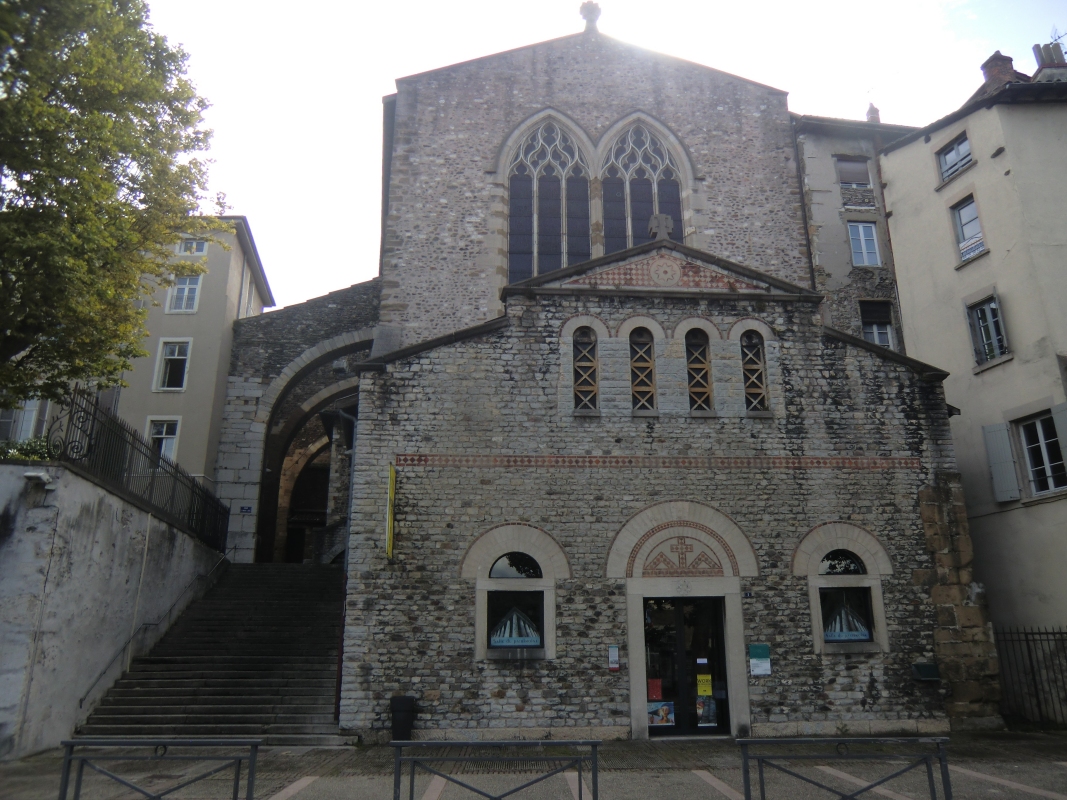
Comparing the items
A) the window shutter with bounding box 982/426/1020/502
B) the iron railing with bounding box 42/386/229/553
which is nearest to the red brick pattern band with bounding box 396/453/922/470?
the window shutter with bounding box 982/426/1020/502

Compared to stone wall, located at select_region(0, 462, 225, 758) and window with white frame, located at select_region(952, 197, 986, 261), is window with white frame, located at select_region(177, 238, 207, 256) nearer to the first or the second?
stone wall, located at select_region(0, 462, 225, 758)

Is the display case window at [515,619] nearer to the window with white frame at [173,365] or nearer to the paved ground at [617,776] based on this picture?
the paved ground at [617,776]

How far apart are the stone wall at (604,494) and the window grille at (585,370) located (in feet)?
0.79

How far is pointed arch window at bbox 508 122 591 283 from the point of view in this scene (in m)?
19.6

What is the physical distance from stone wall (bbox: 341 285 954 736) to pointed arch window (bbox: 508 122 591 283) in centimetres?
617

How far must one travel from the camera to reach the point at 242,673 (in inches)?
540

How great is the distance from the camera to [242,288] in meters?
23.9

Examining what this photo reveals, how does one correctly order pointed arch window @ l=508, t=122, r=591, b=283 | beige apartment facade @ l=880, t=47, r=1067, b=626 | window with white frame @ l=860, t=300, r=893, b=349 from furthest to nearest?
window with white frame @ l=860, t=300, r=893, b=349
pointed arch window @ l=508, t=122, r=591, b=283
beige apartment facade @ l=880, t=47, r=1067, b=626

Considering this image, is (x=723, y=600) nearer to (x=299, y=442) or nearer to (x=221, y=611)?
(x=221, y=611)

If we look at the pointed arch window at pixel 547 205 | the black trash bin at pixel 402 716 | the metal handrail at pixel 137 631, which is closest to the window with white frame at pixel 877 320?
the pointed arch window at pixel 547 205

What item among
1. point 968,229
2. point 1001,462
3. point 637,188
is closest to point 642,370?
point 1001,462

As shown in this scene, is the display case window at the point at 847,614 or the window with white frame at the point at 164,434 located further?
the window with white frame at the point at 164,434

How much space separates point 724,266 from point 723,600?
19.2 ft

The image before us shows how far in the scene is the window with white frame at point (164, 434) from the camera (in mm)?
20578
